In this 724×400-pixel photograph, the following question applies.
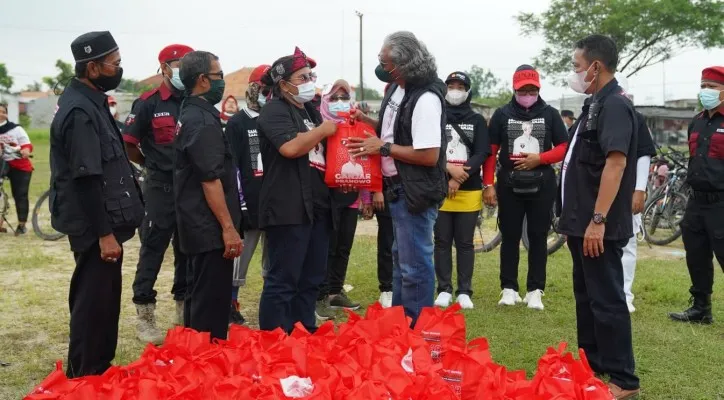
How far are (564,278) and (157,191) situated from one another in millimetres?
4229

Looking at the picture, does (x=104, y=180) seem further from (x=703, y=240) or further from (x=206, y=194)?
(x=703, y=240)

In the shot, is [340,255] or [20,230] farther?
[20,230]

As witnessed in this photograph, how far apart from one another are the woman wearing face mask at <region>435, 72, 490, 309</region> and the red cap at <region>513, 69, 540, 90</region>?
1.33 ft

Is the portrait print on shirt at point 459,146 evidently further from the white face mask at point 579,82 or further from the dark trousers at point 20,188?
the dark trousers at point 20,188

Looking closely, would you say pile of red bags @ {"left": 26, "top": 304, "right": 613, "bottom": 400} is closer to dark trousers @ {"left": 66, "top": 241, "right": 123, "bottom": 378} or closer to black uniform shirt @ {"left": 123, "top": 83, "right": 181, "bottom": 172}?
dark trousers @ {"left": 66, "top": 241, "right": 123, "bottom": 378}

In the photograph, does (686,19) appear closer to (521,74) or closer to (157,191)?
(521,74)

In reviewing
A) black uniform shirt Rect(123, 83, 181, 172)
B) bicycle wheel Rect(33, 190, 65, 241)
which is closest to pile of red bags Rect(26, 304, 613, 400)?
black uniform shirt Rect(123, 83, 181, 172)

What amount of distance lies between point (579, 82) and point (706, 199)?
2210 millimetres

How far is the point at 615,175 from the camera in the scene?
142 inches

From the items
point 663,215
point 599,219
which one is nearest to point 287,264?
point 599,219

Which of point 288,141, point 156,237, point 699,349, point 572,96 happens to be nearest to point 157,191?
point 156,237

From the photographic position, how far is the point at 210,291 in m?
3.94

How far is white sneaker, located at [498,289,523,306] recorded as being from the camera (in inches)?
234

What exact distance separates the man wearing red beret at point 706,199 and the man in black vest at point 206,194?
3.69 metres
